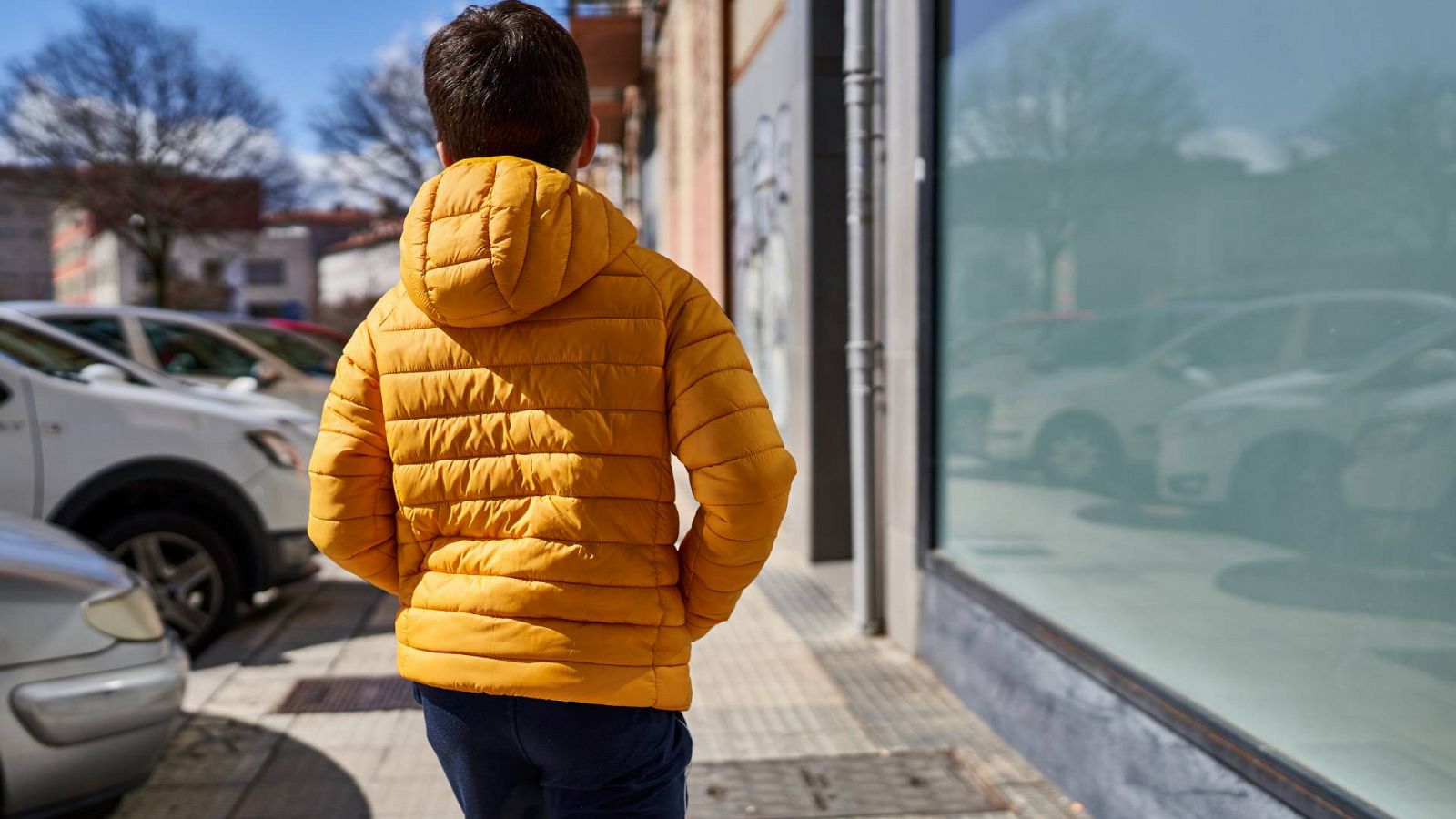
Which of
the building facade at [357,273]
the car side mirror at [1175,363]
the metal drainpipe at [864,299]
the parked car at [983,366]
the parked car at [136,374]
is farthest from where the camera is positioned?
the building facade at [357,273]

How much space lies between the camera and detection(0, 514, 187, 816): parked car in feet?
10.3

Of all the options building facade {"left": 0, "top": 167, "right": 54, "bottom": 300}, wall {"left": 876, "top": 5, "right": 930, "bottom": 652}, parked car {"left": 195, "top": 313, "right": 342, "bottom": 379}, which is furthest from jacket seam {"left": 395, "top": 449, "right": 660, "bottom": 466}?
building facade {"left": 0, "top": 167, "right": 54, "bottom": 300}

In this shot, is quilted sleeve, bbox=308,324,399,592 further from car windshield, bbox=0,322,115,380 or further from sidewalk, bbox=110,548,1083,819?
car windshield, bbox=0,322,115,380

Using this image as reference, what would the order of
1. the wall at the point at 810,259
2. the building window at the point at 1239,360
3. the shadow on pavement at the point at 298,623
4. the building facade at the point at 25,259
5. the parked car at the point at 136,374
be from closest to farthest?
the building window at the point at 1239,360 < the shadow on pavement at the point at 298,623 < the parked car at the point at 136,374 < the wall at the point at 810,259 < the building facade at the point at 25,259

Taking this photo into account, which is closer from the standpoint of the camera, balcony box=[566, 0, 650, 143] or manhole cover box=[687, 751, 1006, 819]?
manhole cover box=[687, 751, 1006, 819]

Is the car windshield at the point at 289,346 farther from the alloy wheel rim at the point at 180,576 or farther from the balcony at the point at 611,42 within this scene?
the alloy wheel rim at the point at 180,576

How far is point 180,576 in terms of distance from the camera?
5633mm

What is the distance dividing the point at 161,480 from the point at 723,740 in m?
3.08

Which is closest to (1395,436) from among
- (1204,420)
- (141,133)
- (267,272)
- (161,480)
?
(1204,420)

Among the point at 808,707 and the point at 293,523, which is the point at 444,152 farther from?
the point at 293,523

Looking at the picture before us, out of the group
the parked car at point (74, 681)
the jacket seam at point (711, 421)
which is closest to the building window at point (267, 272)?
the parked car at point (74, 681)

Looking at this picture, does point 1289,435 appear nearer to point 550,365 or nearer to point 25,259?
point 550,365

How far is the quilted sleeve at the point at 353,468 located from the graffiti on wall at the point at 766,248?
6.04 metres

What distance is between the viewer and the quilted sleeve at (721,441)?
158 centimetres
